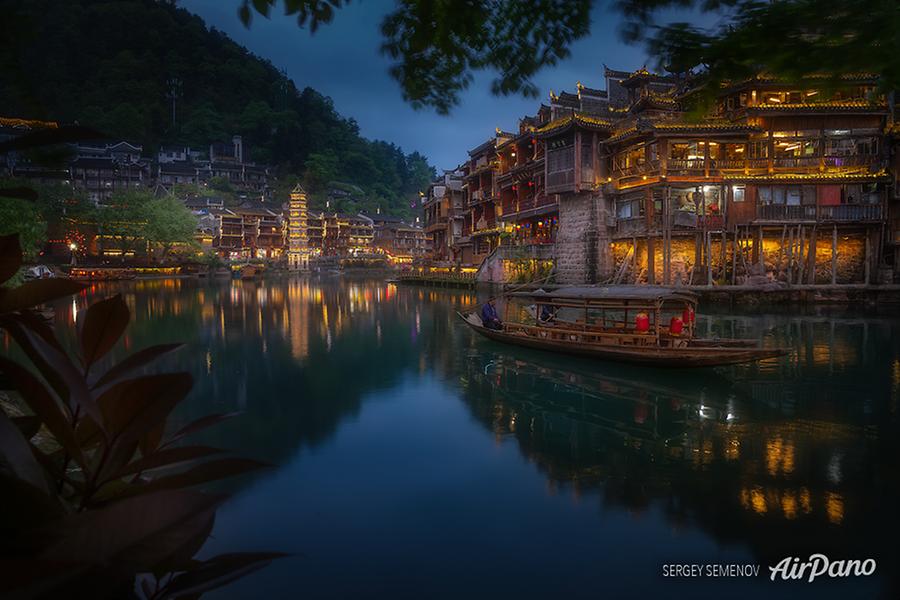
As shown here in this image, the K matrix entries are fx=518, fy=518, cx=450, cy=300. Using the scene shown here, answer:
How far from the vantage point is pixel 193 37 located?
10912cm

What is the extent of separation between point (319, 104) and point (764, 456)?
434 feet

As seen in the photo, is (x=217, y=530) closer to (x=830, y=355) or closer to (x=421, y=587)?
(x=421, y=587)

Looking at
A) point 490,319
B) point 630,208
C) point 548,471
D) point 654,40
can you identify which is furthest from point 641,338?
point 630,208

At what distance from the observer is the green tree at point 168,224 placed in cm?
5716

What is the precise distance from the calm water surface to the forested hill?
84032 mm

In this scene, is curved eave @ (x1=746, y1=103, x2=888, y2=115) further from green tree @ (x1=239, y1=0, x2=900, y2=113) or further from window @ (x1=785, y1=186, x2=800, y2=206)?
green tree @ (x1=239, y1=0, x2=900, y2=113)

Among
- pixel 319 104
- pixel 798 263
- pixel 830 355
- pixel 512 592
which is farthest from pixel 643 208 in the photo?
pixel 319 104

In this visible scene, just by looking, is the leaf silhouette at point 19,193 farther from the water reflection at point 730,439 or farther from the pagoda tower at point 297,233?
the pagoda tower at point 297,233

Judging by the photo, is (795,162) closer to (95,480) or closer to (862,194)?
(862,194)


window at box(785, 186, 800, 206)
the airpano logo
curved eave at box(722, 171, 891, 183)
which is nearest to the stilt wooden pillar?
window at box(785, 186, 800, 206)

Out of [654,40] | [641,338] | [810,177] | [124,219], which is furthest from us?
[124,219]

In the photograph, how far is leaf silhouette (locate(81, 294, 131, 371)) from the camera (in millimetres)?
1545

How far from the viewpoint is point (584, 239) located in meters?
36.4

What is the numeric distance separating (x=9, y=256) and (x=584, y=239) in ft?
121
